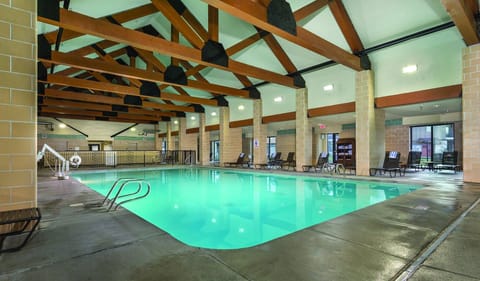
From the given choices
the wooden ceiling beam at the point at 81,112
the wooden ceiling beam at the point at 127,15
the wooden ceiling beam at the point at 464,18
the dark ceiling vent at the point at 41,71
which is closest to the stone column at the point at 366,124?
the wooden ceiling beam at the point at 464,18

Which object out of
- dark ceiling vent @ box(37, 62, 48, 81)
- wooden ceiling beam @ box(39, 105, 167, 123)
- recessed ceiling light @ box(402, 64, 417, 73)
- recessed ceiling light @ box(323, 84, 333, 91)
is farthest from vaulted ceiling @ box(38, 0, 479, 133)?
wooden ceiling beam @ box(39, 105, 167, 123)

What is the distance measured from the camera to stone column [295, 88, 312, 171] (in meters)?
9.55

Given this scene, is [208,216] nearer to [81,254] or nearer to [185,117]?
[81,254]

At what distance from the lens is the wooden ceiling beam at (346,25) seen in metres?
6.54

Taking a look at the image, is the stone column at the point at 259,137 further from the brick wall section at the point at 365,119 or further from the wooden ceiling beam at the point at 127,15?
the wooden ceiling beam at the point at 127,15

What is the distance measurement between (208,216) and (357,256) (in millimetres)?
2698

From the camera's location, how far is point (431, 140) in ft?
35.2

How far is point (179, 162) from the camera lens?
1584 centimetres

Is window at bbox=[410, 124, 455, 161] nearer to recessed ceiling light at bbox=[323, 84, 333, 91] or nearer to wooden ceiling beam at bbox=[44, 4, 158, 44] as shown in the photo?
recessed ceiling light at bbox=[323, 84, 333, 91]

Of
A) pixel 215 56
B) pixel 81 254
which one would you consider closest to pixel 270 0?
pixel 215 56

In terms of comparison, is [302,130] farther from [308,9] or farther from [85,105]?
[85,105]

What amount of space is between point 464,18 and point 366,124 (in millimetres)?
3543

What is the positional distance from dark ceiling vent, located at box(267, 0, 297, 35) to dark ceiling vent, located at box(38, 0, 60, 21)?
12.9ft

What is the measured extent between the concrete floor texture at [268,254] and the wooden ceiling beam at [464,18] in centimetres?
371
